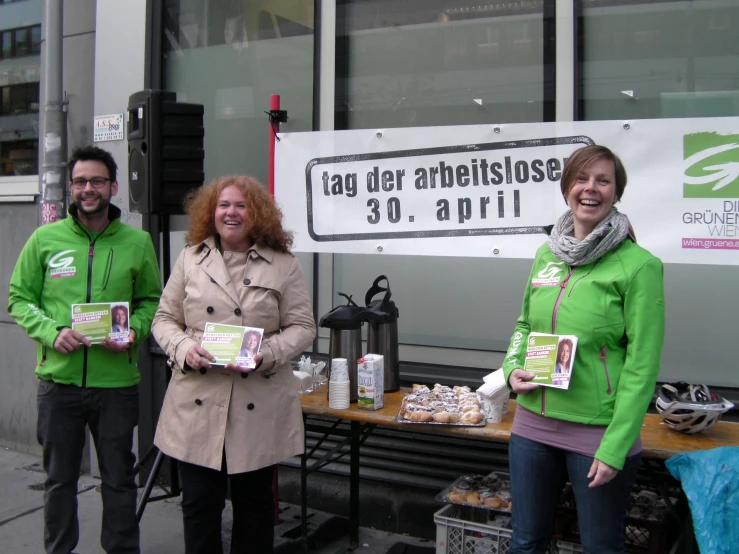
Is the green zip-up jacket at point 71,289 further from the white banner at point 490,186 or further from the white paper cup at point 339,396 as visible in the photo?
the white banner at point 490,186

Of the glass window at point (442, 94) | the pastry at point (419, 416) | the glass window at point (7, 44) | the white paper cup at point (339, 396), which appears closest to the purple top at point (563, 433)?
the pastry at point (419, 416)

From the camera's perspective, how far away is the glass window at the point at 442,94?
4.62 m

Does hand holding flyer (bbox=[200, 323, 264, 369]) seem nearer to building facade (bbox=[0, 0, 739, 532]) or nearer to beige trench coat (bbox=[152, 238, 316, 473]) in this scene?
beige trench coat (bbox=[152, 238, 316, 473])

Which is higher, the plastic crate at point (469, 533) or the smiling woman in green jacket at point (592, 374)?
the smiling woman in green jacket at point (592, 374)

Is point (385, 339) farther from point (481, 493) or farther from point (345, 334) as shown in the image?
point (481, 493)

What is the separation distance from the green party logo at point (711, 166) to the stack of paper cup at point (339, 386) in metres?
1.85

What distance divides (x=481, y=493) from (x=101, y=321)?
6.56 feet

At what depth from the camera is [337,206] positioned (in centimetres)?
432

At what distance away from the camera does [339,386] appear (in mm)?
3717

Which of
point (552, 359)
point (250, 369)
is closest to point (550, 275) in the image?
point (552, 359)

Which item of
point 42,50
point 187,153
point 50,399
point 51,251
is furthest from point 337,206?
point 42,50

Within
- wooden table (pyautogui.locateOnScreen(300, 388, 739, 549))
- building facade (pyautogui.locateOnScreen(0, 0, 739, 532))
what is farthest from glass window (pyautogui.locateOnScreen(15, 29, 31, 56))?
wooden table (pyautogui.locateOnScreen(300, 388, 739, 549))

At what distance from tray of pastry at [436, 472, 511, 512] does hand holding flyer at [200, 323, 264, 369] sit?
1.29m

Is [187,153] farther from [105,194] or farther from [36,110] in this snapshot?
[36,110]
